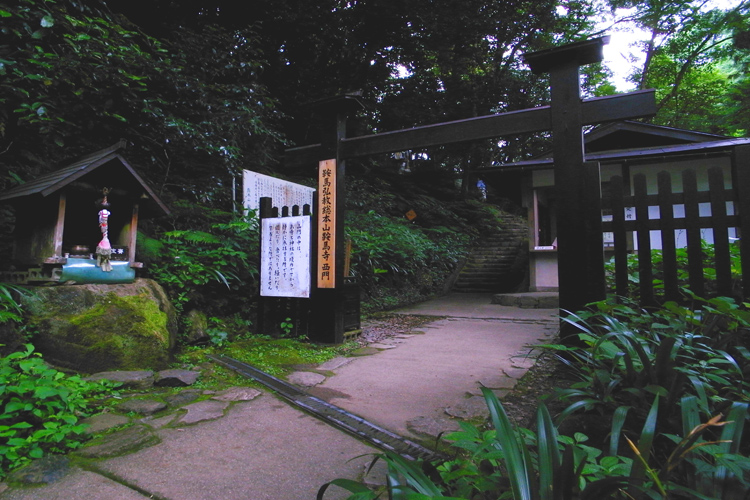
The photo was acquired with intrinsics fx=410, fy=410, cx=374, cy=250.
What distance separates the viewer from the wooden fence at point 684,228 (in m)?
3.20

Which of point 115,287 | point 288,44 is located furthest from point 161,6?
point 115,287

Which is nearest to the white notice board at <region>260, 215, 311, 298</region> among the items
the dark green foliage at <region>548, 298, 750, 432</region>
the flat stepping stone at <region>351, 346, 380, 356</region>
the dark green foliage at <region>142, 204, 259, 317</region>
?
the dark green foliage at <region>142, 204, 259, 317</region>

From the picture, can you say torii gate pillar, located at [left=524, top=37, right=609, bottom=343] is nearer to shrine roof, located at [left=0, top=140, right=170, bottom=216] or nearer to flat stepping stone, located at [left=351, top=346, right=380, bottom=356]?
flat stepping stone, located at [left=351, top=346, right=380, bottom=356]

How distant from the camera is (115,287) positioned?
Result: 4418mm

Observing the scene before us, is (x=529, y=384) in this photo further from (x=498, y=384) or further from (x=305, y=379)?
(x=305, y=379)

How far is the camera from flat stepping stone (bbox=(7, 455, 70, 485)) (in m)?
2.12

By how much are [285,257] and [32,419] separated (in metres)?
3.80

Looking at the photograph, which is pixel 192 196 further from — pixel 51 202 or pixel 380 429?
pixel 380 429

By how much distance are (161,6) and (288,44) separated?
4.23 m

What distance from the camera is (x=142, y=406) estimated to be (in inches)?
125

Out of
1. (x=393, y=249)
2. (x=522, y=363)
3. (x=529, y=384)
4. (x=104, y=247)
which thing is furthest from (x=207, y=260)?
(x=393, y=249)

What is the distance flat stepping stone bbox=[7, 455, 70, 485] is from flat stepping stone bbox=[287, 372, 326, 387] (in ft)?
6.49

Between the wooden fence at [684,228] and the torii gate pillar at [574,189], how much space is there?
0.55 ft

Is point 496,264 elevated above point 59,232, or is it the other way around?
point 59,232
